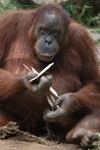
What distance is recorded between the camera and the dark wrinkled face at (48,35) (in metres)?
5.23

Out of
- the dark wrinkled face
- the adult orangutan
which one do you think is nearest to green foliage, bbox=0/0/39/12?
the adult orangutan

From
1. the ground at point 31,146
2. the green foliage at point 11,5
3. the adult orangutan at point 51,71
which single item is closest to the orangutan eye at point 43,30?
the adult orangutan at point 51,71

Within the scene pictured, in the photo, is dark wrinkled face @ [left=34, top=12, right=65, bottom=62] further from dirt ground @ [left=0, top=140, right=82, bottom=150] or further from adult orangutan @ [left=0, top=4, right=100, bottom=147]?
dirt ground @ [left=0, top=140, right=82, bottom=150]

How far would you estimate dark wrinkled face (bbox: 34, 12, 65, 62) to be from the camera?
523cm

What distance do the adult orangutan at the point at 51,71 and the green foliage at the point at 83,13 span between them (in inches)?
170

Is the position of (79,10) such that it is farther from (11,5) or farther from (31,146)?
(31,146)

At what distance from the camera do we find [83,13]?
999cm

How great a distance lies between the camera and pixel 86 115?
542 cm

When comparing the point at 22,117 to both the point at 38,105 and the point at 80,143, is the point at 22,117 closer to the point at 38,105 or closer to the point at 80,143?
the point at 38,105

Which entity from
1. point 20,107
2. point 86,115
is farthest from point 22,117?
point 86,115

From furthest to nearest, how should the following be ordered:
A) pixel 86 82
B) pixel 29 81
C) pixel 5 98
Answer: pixel 86 82 < pixel 5 98 < pixel 29 81

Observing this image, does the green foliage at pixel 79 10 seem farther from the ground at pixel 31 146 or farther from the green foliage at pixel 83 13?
the ground at pixel 31 146

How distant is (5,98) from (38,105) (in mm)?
302

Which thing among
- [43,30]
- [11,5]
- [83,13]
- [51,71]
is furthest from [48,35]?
[83,13]
